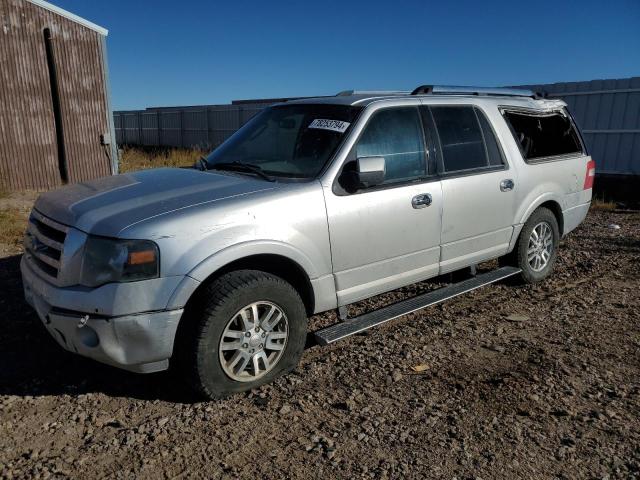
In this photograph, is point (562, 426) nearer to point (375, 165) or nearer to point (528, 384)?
point (528, 384)

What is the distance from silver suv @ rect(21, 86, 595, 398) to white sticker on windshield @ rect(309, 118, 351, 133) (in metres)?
0.01

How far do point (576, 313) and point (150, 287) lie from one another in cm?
382

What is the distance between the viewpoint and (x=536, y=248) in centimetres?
535

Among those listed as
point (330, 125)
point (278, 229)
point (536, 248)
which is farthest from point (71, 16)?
point (536, 248)

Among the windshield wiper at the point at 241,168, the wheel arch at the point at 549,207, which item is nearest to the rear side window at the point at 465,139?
the wheel arch at the point at 549,207

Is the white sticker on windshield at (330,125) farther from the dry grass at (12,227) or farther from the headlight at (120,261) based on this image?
the dry grass at (12,227)

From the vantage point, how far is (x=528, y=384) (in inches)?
134

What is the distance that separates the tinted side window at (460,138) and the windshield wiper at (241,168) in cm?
157

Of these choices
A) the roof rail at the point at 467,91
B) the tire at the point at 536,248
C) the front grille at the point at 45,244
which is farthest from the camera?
the tire at the point at 536,248

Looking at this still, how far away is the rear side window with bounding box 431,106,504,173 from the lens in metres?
4.33

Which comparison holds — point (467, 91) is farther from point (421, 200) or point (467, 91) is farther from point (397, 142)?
point (421, 200)

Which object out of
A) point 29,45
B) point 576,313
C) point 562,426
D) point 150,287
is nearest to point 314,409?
point 150,287

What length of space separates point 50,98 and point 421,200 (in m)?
11.2

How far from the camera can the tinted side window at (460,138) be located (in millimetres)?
4320
